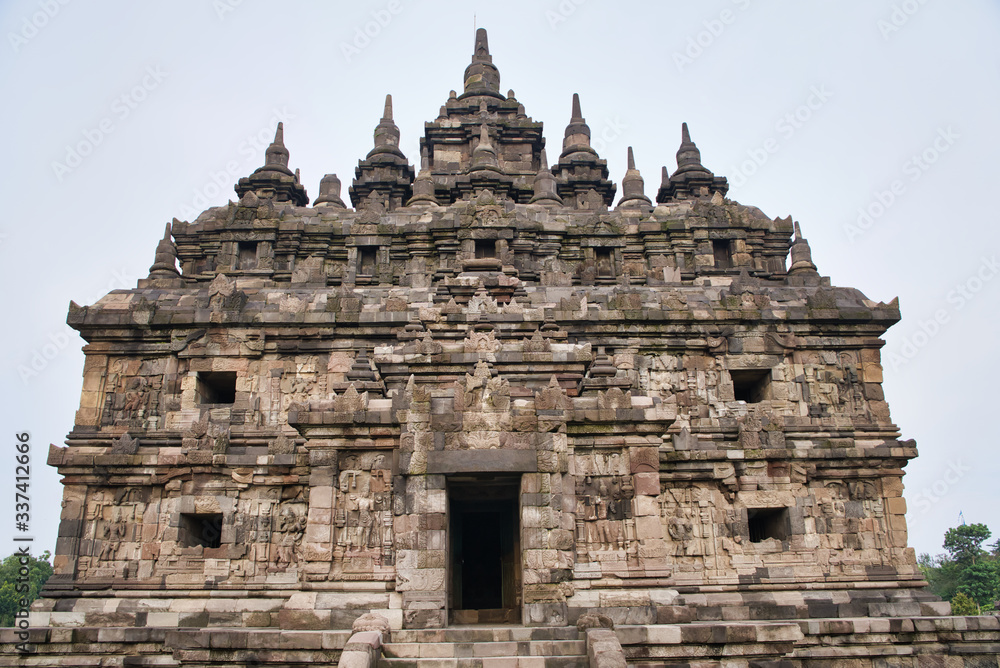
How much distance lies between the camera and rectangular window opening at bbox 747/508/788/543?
54.5 ft

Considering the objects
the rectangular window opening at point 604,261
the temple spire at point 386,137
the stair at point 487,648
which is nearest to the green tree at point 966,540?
the rectangular window opening at point 604,261

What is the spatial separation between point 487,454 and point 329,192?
18.5 meters

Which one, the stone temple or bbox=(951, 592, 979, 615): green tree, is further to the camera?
bbox=(951, 592, 979, 615): green tree

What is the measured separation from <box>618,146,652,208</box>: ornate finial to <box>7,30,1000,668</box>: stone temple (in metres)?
0.82

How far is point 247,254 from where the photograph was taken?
23.1 m

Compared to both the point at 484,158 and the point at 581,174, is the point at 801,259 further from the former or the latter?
the point at 484,158

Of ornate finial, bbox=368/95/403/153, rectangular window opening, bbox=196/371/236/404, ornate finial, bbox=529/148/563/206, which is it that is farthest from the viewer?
ornate finial, bbox=368/95/403/153

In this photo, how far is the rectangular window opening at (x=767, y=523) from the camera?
54.5 ft

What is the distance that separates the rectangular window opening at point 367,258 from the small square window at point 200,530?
884 centimetres

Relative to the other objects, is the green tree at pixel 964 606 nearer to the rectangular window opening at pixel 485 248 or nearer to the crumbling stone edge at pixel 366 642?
the rectangular window opening at pixel 485 248

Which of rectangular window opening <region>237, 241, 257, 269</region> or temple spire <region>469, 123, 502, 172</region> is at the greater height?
temple spire <region>469, 123, 502, 172</region>

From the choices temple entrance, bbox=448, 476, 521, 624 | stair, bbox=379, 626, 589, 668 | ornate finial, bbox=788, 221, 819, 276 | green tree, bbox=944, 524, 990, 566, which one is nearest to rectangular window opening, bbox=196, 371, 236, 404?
temple entrance, bbox=448, 476, 521, 624

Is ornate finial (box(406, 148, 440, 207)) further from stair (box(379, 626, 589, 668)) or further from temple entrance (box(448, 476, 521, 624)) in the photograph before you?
stair (box(379, 626, 589, 668))

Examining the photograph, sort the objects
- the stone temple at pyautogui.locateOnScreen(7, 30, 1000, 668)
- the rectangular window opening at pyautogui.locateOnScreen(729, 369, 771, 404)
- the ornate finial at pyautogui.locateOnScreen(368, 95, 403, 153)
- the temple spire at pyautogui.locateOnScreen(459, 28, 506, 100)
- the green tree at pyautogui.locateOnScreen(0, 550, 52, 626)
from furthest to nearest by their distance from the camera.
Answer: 1. the green tree at pyautogui.locateOnScreen(0, 550, 52, 626)
2. the temple spire at pyautogui.locateOnScreen(459, 28, 506, 100)
3. the ornate finial at pyautogui.locateOnScreen(368, 95, 403, 153)
4. the rectangular window opening at pyautogui.locateOnScreen(729, 369, 771, 404)
5. the stone temple at pyautogui.locateOnScreen(7, 30, 1000, 668)
